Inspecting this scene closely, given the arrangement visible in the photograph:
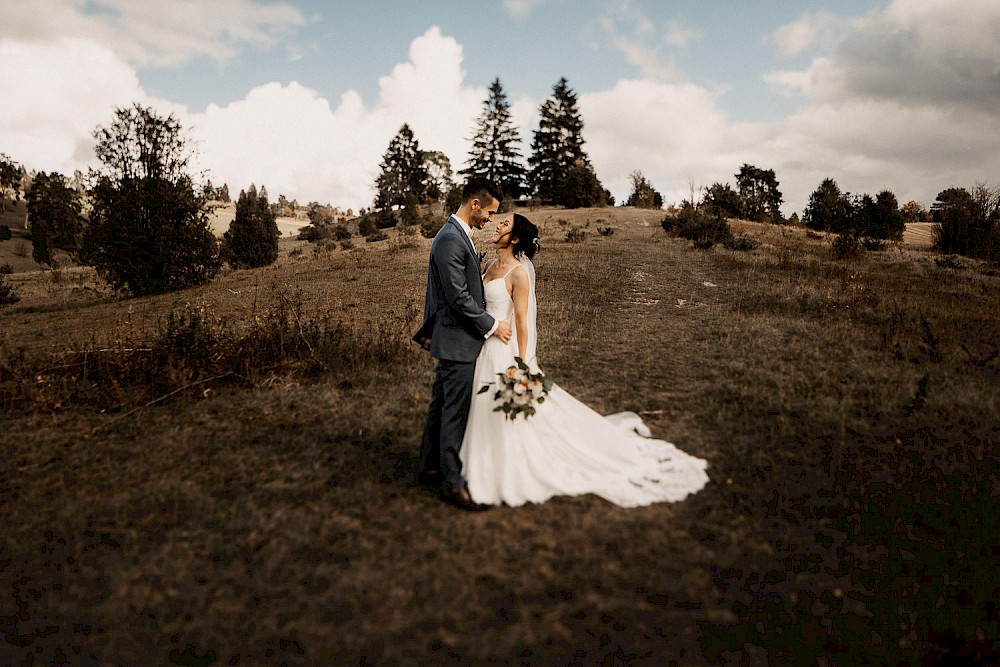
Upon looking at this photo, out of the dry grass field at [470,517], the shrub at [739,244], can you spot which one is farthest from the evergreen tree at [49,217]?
the shrub at [739,244]

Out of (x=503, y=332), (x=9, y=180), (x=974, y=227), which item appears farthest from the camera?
(x=9, y=180)

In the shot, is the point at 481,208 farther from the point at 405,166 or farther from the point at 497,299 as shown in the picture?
the point at 405,166

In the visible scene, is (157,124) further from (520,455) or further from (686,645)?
(686,645)

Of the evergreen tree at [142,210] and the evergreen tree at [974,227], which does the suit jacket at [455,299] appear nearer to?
the evergreen tree at [142,210]

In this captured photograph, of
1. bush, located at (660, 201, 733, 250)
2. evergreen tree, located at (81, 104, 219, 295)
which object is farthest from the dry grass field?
bush, located at (660, 201, 733, 250)

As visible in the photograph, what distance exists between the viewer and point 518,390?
4086 mm

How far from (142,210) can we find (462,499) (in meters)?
17.1

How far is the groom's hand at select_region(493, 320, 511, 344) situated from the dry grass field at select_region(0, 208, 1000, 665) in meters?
1.37

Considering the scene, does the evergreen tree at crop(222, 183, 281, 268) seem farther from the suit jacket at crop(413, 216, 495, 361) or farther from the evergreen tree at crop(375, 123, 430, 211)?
the evergreen tree at crop(375, 123, 430, 211)

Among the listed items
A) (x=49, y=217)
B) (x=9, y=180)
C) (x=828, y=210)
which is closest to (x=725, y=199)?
(x=828, y=210)

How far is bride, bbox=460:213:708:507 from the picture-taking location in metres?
4.16

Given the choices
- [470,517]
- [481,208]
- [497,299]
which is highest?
[481,208]

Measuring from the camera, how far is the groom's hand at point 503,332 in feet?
13.8

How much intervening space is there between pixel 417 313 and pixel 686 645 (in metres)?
9.66
